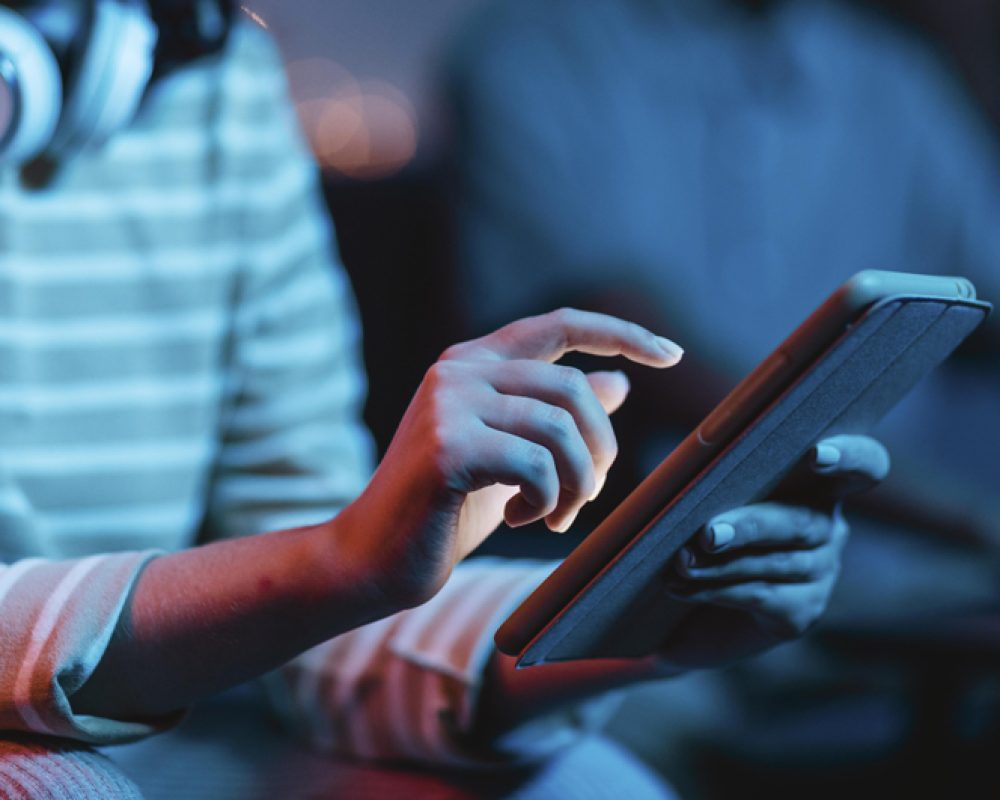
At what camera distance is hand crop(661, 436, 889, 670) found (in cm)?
45

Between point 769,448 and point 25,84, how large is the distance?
36 centimetres

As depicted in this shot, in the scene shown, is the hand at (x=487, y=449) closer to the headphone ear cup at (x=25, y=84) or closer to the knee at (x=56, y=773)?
the knee at (x=56, y=773)

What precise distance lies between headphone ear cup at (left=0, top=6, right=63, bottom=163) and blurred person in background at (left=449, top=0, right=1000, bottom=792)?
50cm

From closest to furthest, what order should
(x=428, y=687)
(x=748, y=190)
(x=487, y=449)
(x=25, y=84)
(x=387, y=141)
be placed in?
(x=487, y=449) → (x=25, y=84) → (x=428, y=687) → (x=748, y=190) → (x=387, y=141)

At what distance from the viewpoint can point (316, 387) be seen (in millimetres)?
750

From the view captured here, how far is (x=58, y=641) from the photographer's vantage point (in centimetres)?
41

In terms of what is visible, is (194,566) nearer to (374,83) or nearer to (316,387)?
(316,387)

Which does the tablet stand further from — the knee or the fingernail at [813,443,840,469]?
the knee

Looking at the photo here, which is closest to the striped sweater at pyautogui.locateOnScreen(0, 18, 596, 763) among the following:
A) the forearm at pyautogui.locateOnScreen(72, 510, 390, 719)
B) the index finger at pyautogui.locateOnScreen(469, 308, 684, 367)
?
the forearm at pyautogui.locateOnScreen(72, 510, 390, 719)

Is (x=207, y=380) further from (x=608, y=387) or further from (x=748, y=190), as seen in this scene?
(x=748, y=190)

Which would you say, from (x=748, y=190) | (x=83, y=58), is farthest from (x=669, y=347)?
(x=748, y=190)

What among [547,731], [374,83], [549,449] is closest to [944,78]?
[374,83]

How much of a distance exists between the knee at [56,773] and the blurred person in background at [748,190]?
0.58 metres

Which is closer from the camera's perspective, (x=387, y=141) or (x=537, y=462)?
(x=537, y=462)
